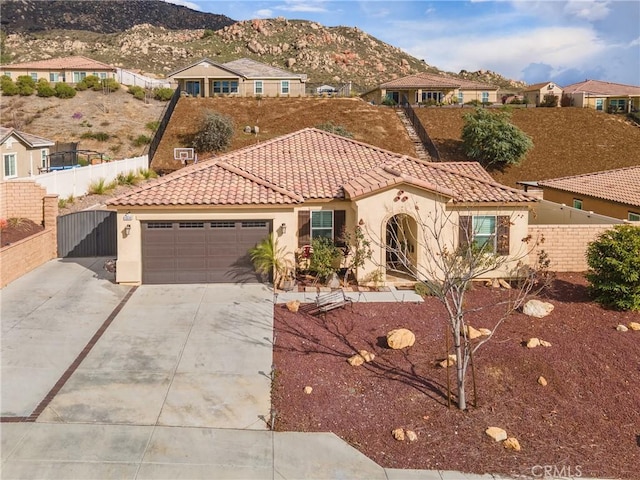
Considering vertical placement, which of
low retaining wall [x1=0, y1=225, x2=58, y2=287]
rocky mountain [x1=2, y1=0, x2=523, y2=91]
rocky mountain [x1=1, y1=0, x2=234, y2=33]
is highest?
rocky mountain [x1=1, y1=0, x2=234, y2=33]

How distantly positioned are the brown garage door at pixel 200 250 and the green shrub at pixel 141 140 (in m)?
31.2

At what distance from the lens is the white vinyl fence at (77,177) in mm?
25875

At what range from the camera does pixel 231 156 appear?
24.2m

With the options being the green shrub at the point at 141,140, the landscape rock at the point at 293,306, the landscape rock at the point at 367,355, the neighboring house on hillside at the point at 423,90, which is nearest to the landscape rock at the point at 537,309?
the landscape rock at the point at 367,355

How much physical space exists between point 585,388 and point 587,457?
246 cm

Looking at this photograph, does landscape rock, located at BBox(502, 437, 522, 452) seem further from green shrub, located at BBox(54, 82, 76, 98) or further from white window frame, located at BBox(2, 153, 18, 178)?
green shrub, located at BBox(54, 82, 76, 98)

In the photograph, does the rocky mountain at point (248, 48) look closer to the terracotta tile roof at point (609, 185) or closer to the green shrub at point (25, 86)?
the green shrub at point (25, 86)

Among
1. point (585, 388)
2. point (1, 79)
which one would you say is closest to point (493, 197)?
point (585, 388)

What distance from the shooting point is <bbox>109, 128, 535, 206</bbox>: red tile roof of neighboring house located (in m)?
18.6

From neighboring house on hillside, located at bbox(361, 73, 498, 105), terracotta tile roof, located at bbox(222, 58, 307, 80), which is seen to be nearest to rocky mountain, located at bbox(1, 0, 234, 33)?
terracotta tile roof, located at bbox(222, 58, 307, 80)

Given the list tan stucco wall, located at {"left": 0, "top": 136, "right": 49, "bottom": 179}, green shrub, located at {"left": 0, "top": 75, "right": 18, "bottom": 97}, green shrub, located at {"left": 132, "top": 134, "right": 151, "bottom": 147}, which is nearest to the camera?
tan stucco wall, located at {"left": 0, "top": 136, "right": 49, "bottom": 179}

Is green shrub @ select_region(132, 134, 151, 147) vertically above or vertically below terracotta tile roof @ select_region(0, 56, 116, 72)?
below
